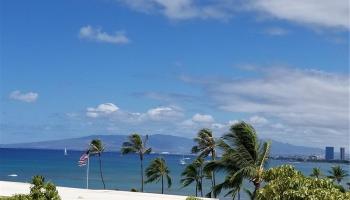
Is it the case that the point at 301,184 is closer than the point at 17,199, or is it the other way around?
the point at 301,184

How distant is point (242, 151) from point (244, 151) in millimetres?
112

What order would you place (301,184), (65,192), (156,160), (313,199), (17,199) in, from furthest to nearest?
(156,160) → (65,192) → (17,199) → (301,184) → (313,199)

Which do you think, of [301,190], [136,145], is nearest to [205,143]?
[136,145]

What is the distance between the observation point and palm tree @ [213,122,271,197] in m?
30.5

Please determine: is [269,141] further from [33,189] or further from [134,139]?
[134,139]

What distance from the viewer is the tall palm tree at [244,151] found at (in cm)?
3044

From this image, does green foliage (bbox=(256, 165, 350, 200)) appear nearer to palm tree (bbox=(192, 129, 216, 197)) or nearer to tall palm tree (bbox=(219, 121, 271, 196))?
tall palm tree (bbox=(219, 121, 271, 196))

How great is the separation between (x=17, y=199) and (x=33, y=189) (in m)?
0.69

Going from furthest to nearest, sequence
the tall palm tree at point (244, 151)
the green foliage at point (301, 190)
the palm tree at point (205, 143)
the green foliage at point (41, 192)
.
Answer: the palm tree at point (205, 143)
the tall palm tree at point (244, 151)
the green foliage at point (41, 192)
the green foliage at point (301, 190)

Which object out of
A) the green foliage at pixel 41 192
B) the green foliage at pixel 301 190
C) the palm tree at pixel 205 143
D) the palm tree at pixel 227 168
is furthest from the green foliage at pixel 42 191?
the palm tree at pixel 205 143

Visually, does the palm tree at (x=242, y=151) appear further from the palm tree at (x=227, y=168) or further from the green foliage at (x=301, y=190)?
the green foliage at (x=301, y=190)

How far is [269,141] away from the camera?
31266 mm

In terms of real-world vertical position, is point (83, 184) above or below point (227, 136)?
below

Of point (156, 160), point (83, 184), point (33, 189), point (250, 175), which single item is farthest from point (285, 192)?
point (83, 184)
